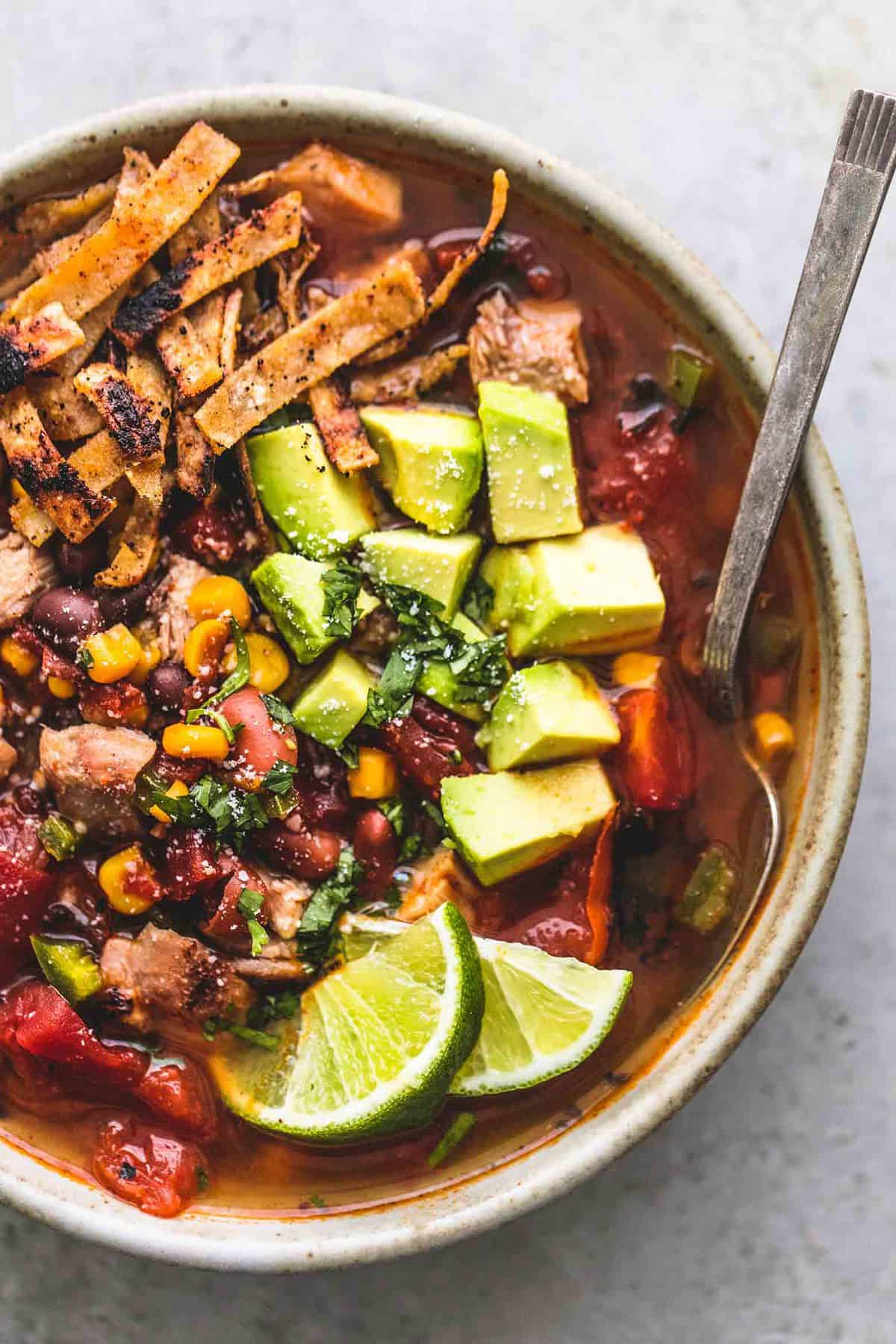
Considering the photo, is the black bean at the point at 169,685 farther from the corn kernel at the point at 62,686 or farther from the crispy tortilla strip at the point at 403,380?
the crispy tortilla strip at the point at 403,380

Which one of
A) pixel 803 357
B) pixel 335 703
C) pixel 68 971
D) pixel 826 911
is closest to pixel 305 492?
pixel 335 703

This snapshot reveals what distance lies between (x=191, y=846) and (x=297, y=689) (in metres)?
0.46

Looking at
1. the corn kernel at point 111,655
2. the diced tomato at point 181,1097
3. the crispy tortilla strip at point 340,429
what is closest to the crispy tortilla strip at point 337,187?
the crispy tortilla strip at point 340,429

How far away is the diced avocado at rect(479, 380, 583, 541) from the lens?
286 centimetres

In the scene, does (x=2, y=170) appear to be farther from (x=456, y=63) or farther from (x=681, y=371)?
(x=681, y=371)

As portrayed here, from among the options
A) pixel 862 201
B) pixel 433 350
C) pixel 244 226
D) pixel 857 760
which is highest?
pixel 862 201

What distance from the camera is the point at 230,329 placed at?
287 cm

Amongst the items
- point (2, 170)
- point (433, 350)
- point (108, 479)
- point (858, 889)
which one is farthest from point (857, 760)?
point (2, 170)

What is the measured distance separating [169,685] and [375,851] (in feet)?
2.14

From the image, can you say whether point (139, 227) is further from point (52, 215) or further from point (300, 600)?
point (300, 600)

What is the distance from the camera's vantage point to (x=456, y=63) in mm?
3336

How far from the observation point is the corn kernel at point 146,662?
2.93m

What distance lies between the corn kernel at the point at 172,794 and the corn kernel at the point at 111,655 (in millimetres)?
293

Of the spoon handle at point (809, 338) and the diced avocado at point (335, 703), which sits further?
the diced avocado at point (335, 703)
